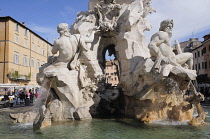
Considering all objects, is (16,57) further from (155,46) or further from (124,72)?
(155,46)

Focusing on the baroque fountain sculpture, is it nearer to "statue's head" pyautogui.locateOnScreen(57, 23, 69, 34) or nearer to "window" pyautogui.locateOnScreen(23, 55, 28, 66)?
"statue's head" pyautogui.locateOnScreen(57, 23, 69, 34)

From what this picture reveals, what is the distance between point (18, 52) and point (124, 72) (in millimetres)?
25450

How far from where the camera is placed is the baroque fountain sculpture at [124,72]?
22.3ft

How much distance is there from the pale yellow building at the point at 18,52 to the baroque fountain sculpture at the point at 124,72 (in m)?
21.2

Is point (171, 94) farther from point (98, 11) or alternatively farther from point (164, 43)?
point (98, 11)

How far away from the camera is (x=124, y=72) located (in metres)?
8.40

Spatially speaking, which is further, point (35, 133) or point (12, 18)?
point (12, 18)

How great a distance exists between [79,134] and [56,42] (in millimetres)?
3315

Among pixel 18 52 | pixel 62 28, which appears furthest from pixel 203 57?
pixel 62 28

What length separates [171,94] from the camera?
Answer: 6.79 metres

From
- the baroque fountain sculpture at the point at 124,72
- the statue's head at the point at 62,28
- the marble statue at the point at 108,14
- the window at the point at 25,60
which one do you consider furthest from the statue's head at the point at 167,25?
the window at the point at 25,60

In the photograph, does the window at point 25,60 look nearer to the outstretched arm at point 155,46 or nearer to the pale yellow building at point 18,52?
the pale yellow building at point 18,52

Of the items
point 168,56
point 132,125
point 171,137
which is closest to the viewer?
point 171,137

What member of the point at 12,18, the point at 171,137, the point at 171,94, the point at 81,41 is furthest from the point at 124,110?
the point at 12,18
